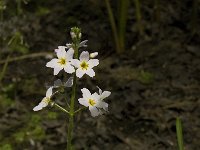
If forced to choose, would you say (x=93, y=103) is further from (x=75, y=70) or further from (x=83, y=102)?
(x=75, y=70)

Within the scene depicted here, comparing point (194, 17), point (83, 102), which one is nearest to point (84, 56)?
point (83, 102)

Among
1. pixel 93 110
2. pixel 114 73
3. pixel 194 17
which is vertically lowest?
pixel 93 110

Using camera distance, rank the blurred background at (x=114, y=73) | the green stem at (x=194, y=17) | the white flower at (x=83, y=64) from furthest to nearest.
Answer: the green stem at (x=194, y=17) < the blurred background at (x=114, y=73) < the white flower at (x=83, y=64)

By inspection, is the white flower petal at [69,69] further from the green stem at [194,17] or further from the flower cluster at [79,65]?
the green stem at [194,17]

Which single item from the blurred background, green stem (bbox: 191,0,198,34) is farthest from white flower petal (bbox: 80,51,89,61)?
green stem (bbox: 191,0,198,34)

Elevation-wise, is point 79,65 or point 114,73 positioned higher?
point 114,73

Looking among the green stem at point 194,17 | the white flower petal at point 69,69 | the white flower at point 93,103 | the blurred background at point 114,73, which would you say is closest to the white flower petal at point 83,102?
the white flower at point 93,103

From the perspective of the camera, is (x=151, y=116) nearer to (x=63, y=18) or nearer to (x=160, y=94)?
(x=160, y=94)

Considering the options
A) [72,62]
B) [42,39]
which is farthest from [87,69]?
[42,39]

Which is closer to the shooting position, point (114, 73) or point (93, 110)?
point (93, 110)
